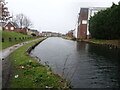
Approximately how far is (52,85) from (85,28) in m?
63.7

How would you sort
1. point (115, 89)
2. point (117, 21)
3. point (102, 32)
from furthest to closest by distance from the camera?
point (102, 32), point (117, 21), point (115, 89)

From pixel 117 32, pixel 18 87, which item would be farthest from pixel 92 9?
pixel 18 87

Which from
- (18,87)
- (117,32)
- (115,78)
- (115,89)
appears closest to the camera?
(18,87)

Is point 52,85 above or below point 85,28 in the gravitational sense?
below

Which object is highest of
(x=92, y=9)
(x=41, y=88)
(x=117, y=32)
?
(x=92, y=9)

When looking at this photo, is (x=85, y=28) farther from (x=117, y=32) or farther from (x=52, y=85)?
(x=52, y=85)

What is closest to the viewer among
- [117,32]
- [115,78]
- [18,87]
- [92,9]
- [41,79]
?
[18,87]

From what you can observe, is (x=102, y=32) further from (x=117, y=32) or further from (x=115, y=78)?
(x=115, y=78)

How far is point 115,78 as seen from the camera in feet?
30.9

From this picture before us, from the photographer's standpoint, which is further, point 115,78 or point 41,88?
point 115,78

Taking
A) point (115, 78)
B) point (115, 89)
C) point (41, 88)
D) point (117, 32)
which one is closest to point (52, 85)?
point (41, 88)

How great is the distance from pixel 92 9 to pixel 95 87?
6412 cm

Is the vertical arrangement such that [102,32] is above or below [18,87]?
above

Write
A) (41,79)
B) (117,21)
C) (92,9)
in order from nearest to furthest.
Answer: (41,79), (117,21), (92,9)
